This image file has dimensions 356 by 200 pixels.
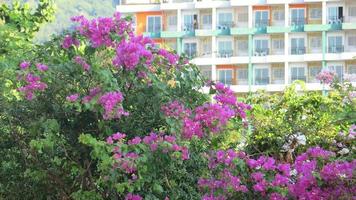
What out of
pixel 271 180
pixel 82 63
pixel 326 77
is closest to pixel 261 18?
pixel 326 77

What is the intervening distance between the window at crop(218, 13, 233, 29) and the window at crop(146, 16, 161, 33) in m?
3.66

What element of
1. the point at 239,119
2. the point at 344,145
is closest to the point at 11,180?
the point at 239,119

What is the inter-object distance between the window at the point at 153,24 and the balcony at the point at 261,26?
5874 mm

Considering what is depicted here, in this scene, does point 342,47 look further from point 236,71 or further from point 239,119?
point 239,119

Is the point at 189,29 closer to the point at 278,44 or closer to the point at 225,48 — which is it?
the point at 225,48

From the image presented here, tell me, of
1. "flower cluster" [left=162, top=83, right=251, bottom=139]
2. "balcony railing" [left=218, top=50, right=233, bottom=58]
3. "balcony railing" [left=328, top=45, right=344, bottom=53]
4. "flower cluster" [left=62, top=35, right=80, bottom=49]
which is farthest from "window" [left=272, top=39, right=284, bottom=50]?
"flower cluster" [left=162, top=83, right=251, bottom=139]

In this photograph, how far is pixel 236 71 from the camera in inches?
Result: 1708

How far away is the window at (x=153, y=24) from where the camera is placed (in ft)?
146

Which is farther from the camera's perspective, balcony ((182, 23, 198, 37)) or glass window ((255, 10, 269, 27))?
balcony ((182, 23, 198, 37))

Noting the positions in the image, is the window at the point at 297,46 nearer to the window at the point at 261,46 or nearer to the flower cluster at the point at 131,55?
the window at the point at 261,46

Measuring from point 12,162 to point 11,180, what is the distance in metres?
0.20

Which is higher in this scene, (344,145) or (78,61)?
(78,61)

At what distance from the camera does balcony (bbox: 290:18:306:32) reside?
1682 inches

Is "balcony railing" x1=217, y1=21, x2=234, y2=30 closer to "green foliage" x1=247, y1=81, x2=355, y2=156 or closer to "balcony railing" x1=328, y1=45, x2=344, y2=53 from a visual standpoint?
"balcony railing" x1=328, y1=45, x2=344, y2=53
